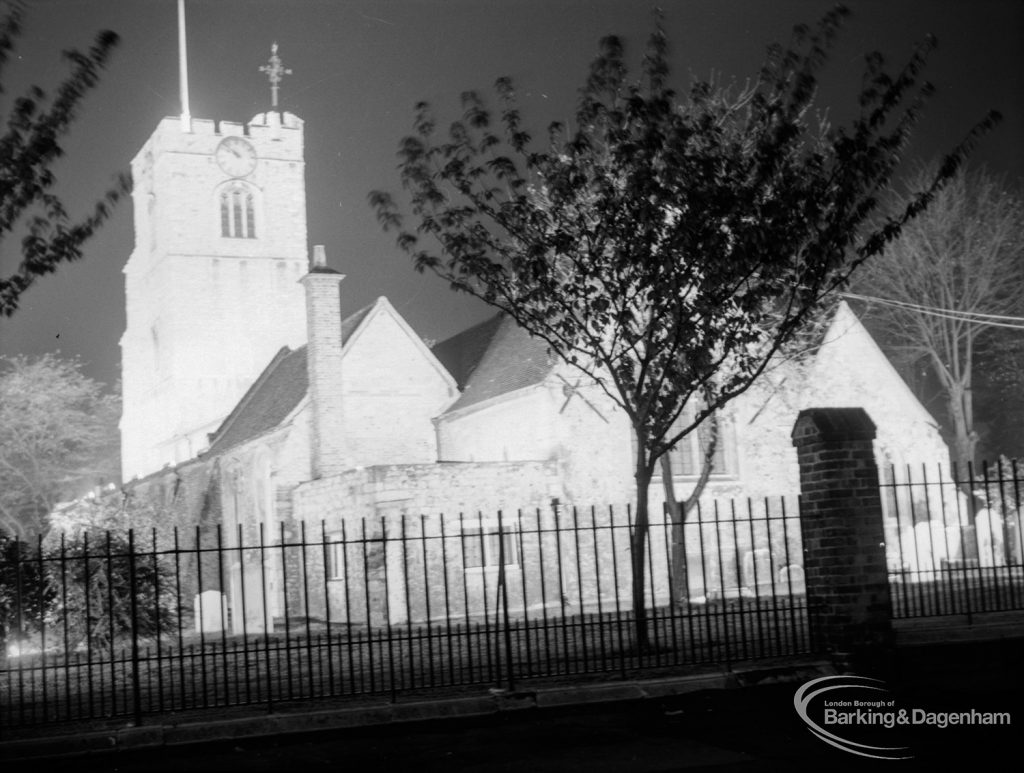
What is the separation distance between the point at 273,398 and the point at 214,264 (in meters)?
19.9

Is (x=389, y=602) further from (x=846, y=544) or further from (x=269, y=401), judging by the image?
(x=269, y=401)

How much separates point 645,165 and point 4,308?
22.2 ft

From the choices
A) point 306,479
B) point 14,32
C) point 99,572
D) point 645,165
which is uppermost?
point 14,32

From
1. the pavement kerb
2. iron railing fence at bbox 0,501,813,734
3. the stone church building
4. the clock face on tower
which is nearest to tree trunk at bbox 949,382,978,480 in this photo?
the stone church building

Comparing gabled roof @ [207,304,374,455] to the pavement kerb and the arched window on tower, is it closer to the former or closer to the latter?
the arched window on tower

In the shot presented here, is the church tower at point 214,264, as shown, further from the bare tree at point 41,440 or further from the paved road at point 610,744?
the paved road at point 610,744

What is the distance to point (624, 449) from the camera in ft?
93.2

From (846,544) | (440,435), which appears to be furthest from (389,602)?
(440,435)

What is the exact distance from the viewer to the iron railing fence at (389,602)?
13.2 meters

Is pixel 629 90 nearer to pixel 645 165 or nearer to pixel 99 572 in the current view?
pixel 645 165

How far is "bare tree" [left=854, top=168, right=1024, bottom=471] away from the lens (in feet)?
136

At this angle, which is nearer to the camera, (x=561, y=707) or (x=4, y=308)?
(x=561, y=707)

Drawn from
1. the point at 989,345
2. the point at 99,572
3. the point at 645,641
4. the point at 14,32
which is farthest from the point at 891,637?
the point at 989,345

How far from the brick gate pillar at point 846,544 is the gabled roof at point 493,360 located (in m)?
16.2
